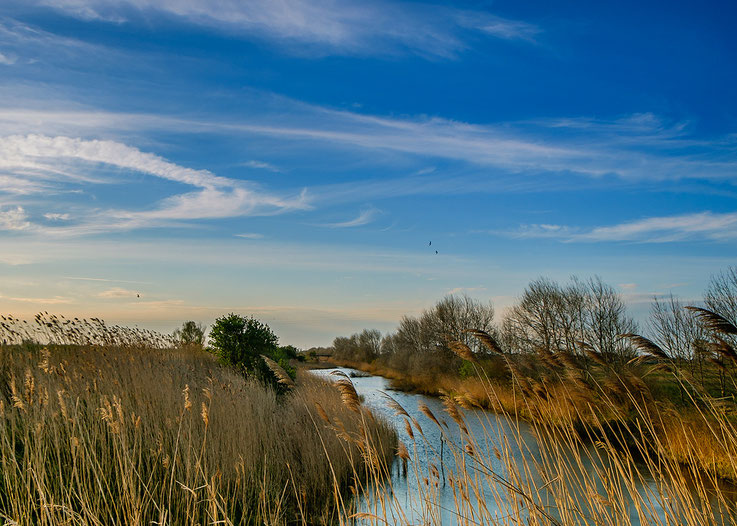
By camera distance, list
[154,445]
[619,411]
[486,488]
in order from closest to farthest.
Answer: [619,411] → [154,445] → [486,488]

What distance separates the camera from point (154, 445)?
21.6ft

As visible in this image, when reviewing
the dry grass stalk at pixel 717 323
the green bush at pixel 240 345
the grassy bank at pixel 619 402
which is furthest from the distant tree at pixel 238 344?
the dry grass stalk at pixel 717 323

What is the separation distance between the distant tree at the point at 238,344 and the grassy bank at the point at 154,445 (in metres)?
3.23

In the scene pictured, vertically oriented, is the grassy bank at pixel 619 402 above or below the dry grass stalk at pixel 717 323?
below

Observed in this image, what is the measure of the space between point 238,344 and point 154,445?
930 cm

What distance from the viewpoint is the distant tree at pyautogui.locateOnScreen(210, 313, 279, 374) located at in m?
15.7

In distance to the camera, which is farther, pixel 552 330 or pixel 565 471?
pixel 552 330

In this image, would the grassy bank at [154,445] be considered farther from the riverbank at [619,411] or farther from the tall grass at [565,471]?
the riverbank at [619,411]

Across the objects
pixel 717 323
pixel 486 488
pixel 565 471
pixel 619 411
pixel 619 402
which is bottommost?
pixel 486 488

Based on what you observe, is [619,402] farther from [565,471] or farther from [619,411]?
[565,471]

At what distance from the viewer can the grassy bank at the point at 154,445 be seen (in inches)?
204

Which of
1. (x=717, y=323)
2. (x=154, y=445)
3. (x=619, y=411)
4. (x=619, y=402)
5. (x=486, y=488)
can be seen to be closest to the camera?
(x=717, y=323)

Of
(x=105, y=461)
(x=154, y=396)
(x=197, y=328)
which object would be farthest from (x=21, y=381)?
(x=197, y=328)

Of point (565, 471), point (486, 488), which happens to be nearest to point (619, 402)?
point (486, 488)
